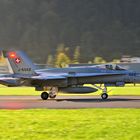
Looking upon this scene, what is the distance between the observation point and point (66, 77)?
29.2 m

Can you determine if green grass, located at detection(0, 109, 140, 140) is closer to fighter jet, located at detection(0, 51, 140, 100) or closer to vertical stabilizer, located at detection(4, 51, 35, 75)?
fighter jet, located at detection(0, 51, 140, 100)

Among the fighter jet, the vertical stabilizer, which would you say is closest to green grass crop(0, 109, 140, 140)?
the fighter jet

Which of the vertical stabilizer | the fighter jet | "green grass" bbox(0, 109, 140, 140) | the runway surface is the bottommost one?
"green grass" bbox(0, 109, 140, 140)

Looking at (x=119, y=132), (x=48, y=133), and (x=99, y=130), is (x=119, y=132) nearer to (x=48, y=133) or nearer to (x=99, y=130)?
(x=99, y=130)

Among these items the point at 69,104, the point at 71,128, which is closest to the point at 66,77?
the point at 69,104

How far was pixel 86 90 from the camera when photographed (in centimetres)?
2848

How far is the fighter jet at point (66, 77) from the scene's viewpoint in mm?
29219

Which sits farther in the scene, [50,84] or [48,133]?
[50,84]

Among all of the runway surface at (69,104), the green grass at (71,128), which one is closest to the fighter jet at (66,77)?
the runway surface at (69,104)

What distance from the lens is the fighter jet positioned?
29219mm

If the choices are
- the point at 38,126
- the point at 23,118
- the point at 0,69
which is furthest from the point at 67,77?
the point at 0,69

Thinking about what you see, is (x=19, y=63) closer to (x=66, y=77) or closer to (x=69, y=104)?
(x=66, y=77)

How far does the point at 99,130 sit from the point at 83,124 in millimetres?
1320

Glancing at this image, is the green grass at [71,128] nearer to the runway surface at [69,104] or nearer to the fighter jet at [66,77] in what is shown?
the runway surface at [69,104]
